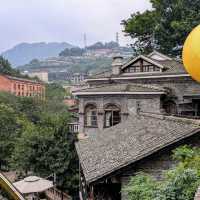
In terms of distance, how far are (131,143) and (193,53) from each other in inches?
209

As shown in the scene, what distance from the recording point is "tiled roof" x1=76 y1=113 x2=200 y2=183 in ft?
40.3

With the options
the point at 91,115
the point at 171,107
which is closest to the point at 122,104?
the point at 91,115

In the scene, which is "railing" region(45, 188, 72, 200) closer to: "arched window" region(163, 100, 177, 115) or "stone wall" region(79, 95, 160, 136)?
"stone wall" region(79, 95, 160, 136)

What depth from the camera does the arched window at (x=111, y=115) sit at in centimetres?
2717

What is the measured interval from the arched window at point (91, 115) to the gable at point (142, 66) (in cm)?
430

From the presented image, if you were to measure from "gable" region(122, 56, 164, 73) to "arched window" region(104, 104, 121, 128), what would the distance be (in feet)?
12.7

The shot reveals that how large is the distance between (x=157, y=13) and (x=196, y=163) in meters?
30.3

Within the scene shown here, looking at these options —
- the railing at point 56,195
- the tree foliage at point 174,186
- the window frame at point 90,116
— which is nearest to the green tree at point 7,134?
the window frame at point 90,116

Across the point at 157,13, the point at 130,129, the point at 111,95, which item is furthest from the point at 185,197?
the point at 157,13

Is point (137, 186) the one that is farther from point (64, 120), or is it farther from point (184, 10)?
point (184, 10)

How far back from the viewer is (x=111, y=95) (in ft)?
89.1

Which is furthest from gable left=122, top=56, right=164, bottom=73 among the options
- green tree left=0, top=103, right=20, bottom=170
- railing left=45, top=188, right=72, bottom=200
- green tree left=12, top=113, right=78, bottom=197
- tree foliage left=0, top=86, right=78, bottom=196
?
green tree left=0, top=103, right=20, bottom=170

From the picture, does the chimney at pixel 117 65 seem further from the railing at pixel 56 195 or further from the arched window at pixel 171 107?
the railing at pixel 56 195

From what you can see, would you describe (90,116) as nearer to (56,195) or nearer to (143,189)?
(56,195)
